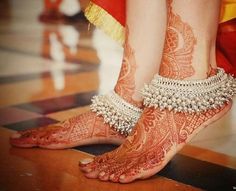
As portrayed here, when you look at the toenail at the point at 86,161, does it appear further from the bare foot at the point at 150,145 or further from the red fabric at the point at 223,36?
the red fabric at the point at 223,36

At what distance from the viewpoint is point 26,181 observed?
66cm

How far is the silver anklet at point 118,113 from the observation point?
0.85m

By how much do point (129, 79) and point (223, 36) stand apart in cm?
26

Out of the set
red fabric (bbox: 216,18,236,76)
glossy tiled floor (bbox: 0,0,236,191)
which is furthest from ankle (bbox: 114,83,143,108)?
red fabric (bbox: 216,18,236,76)

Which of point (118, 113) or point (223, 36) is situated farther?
point (223, 36)

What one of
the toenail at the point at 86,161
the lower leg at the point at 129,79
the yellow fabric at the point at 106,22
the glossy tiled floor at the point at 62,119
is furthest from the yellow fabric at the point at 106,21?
the toenail at the point at 86,161

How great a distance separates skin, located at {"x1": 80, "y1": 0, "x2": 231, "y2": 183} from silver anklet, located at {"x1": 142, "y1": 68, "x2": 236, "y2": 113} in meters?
0.01

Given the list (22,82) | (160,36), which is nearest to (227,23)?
(160,36)

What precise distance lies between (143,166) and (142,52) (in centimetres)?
25

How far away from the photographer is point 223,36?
96 cm

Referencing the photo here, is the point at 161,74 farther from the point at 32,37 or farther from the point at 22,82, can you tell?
the point at 32,37

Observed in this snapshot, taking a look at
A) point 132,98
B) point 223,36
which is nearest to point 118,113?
point 132,98

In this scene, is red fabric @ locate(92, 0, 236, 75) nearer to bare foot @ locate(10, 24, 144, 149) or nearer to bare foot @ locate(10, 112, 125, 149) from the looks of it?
bare foot @ locate(10, 24, 144, 149)

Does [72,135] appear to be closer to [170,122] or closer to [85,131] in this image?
[85,131]
